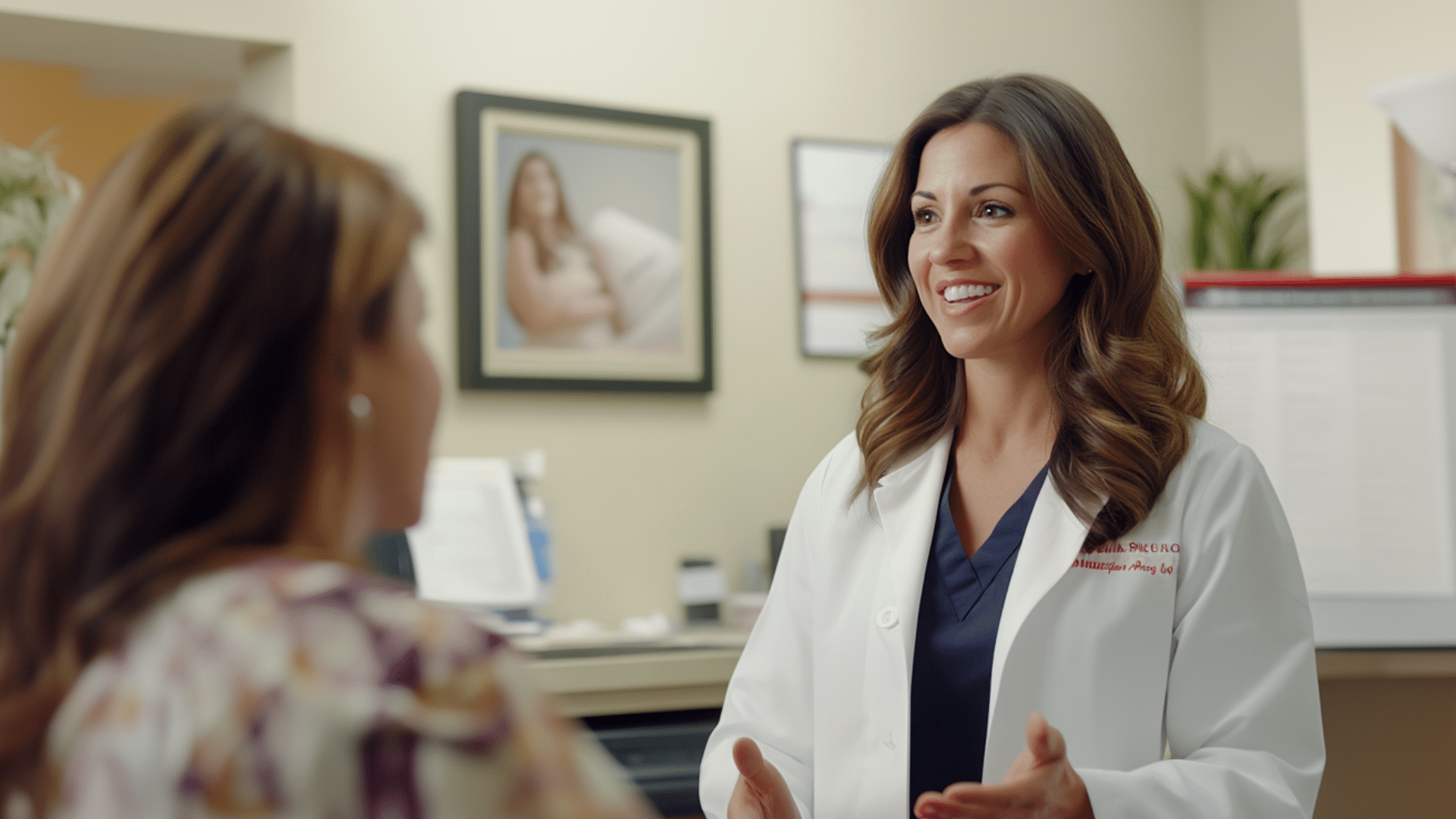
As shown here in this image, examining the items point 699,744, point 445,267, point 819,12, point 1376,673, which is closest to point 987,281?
point 1376,673

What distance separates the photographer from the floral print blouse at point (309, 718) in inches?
21.4

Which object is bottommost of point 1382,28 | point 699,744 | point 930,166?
point 699,744

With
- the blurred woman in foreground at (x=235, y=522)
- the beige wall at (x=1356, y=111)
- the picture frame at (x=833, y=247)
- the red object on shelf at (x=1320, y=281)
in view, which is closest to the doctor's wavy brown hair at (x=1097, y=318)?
the red object on shelf at (x=1320, y=281)

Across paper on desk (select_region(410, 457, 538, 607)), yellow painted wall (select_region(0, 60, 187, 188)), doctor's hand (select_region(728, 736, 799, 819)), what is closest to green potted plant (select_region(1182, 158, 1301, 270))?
paper on desk (select_region(410, 457, 538, 607))

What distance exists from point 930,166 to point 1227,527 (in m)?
0.56

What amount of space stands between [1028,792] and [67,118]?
458cm

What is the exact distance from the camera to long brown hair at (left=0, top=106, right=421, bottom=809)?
61 cm

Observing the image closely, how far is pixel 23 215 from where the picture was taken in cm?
143

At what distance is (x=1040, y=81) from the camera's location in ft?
5.00

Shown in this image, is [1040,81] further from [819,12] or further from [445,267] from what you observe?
[819,12]

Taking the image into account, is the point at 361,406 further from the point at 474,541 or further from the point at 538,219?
the point at 538,219

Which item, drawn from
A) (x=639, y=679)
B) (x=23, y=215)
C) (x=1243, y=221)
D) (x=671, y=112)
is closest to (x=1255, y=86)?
(x=1243, y=221)

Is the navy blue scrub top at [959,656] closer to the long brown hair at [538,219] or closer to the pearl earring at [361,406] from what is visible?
the pearl earring at [361,406]

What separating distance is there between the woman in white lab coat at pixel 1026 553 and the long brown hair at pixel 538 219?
62.6 inches
